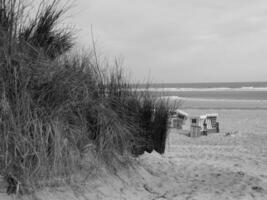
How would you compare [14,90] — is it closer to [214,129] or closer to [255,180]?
[255,180]

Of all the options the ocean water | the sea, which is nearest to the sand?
the sea

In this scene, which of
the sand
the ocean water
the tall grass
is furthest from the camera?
the ocean water

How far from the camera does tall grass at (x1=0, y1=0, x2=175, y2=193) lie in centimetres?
301

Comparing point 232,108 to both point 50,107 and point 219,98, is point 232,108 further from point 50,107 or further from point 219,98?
point 50,107

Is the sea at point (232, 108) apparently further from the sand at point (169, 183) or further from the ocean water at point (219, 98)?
the sand at point (169, 183)

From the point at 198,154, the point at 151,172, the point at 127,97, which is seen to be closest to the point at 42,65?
the point at 127,97

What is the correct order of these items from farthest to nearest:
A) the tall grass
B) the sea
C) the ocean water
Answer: the sea < the ocean water < the tall grass

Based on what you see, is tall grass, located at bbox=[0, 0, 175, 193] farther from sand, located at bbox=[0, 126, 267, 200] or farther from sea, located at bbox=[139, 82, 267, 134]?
sea, located at bbox=[139, 82, 267, 134]

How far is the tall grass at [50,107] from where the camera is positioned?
3012 millimetres

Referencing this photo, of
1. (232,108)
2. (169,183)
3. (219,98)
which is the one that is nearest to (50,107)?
(169,183)

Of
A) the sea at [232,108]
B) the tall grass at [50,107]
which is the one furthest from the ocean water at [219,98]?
the tall grass at [50,107]

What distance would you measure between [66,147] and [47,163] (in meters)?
0.26

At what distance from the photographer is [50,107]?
11.0 ft

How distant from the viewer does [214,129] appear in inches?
455
